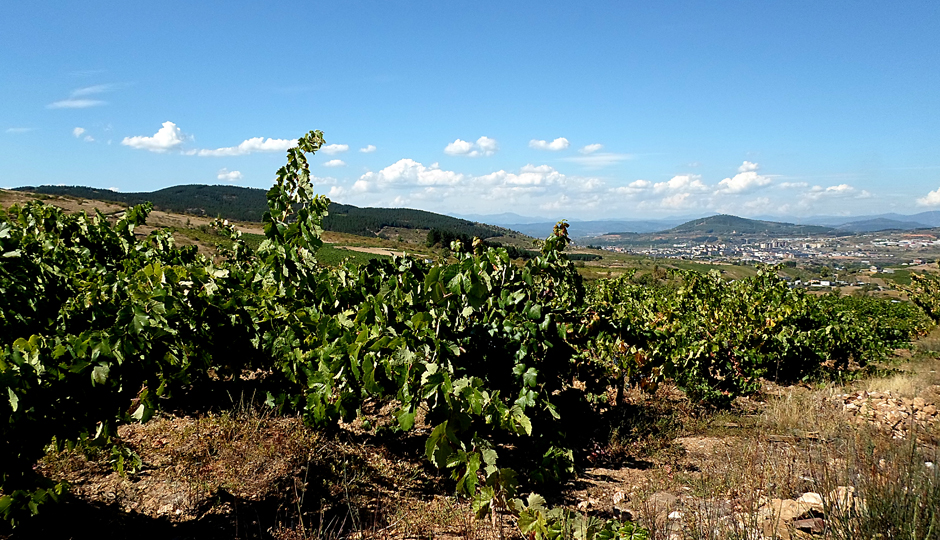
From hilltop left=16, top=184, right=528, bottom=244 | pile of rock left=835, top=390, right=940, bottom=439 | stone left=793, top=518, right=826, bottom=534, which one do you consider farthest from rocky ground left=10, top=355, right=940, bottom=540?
hilltop left=16, top=184, right=528, bottom=244

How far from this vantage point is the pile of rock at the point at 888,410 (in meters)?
6.29

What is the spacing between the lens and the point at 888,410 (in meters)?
6.95

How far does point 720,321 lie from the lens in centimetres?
897

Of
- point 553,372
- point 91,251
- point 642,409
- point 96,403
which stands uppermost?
point 91,251

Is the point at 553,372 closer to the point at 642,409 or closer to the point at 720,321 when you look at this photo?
the point at 642,409

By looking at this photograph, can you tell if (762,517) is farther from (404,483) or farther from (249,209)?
(249,209)

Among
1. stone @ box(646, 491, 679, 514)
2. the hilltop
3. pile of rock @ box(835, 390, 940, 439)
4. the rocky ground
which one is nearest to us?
the rocky ground

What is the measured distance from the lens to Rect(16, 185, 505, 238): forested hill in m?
134

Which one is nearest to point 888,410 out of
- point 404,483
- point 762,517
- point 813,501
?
point 813,501

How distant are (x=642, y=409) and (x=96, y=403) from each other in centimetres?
580

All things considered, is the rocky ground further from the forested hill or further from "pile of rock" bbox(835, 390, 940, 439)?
the forested hill

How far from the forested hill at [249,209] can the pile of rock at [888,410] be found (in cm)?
11910

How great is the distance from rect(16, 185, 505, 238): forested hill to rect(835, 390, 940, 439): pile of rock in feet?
391

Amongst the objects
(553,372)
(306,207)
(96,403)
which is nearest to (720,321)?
(553,372)
